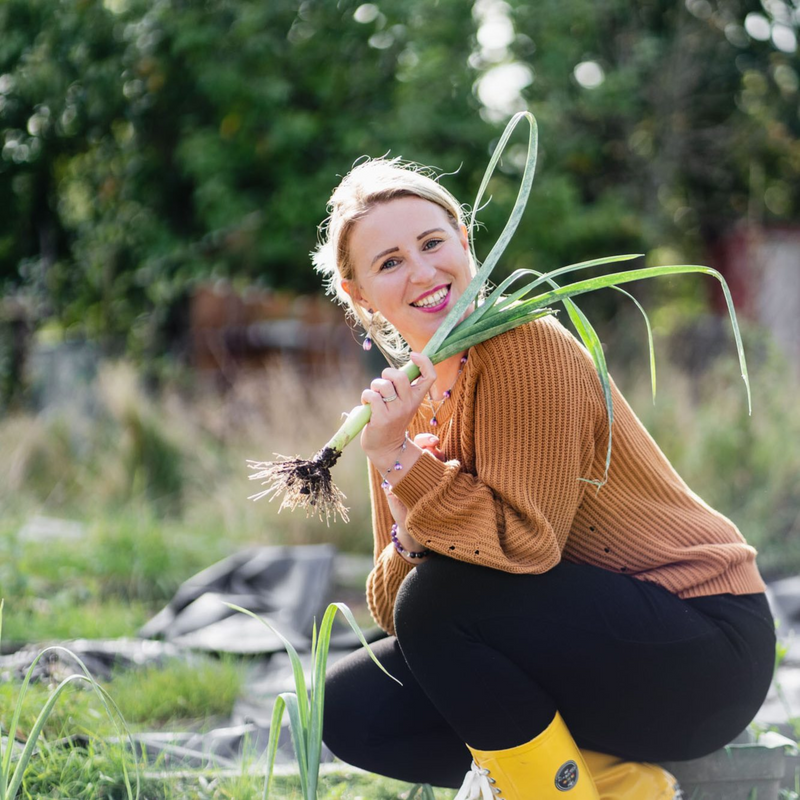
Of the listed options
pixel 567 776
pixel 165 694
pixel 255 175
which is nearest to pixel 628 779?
pixel 567 776

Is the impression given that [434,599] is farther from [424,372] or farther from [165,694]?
[165,694]

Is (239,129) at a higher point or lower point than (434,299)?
higher

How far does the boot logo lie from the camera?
65.9 inches

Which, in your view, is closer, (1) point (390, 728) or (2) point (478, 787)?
(2) point (478, 787)

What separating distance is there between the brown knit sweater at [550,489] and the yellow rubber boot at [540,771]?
0.95 feet

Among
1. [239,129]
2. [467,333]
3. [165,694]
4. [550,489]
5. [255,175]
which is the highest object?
[239,129]

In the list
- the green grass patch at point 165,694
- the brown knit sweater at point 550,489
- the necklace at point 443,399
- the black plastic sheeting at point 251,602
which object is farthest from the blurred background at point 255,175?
the brown knit sweater at point 550,489

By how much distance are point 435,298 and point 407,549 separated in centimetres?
48

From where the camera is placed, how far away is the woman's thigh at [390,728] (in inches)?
77.9

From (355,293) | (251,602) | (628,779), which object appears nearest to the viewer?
(628,779)

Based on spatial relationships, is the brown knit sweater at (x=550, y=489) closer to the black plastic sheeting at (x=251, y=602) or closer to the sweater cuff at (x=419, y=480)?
the sweater cuff at (x=419, y=480)

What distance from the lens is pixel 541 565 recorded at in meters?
1.71

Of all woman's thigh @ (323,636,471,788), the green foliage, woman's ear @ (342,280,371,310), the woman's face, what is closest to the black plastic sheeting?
woman's thigh @ (323,636,471,788)

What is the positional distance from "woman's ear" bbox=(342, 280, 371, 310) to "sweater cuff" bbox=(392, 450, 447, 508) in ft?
1.52
